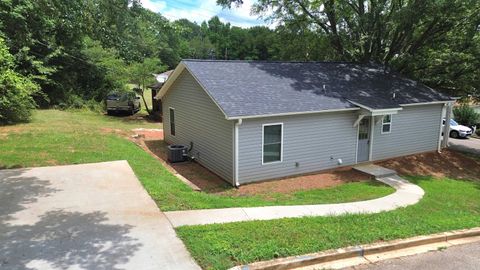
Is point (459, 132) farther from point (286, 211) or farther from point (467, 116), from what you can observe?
point (286, 211)

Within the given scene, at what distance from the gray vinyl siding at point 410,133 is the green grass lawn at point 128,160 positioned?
3676 mm

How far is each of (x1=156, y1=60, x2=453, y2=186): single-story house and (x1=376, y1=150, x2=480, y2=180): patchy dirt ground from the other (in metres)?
0.48

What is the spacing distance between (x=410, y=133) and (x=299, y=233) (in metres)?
12.3

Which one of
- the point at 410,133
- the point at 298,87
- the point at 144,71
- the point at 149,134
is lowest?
the point at 149,134

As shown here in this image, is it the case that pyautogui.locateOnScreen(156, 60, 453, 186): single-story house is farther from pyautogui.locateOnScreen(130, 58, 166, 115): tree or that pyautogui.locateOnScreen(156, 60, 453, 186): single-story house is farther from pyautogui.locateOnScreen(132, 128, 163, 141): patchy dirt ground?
pyautogui.locateOnScreen(130, 58, 166, 115): tree

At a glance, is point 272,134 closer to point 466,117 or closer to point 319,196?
point 319,196

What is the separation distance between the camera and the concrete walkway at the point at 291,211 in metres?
7.50

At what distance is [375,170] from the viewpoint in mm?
14227

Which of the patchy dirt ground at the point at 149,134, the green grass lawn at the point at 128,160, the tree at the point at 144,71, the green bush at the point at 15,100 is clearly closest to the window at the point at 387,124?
the green grass lawn at the point at 128,160

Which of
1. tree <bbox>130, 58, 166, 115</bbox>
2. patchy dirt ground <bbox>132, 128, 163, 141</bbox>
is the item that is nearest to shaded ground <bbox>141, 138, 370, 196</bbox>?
patchy dirt ground <bbox>132, 128, 163, 141</bbox>

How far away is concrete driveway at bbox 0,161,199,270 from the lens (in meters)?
5.68

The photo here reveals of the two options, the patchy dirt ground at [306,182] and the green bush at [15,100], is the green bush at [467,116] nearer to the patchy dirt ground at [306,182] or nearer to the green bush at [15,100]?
the patchy dirt ground at [306,182]

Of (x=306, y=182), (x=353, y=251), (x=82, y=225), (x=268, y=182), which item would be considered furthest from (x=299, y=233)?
(x=306, y=182)

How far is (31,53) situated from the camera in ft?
88.8
